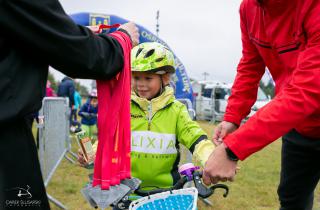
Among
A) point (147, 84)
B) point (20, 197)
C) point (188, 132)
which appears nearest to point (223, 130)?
point (188, 132)

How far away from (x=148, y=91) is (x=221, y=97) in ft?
62.7

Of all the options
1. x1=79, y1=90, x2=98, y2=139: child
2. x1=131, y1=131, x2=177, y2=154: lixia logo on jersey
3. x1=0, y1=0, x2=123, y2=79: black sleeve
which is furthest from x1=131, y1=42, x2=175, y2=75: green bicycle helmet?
x1=79, y1=90, x2=98, y2=139: child

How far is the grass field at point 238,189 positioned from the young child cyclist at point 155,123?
2.50 metres

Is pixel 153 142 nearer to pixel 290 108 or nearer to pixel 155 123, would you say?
pixel 155 123

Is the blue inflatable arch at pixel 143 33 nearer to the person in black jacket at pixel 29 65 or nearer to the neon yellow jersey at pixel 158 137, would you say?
the neon yellow jersey at pixel 158 137

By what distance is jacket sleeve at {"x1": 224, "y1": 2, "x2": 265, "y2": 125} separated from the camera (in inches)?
110

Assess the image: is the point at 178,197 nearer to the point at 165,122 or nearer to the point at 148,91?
the point at 165,122

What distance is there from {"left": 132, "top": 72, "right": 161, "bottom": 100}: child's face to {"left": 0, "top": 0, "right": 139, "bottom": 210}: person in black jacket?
4.78 ft

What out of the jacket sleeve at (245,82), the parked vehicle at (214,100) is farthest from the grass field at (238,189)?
the parked vehicle at (214,100)

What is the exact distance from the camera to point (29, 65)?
1380mm

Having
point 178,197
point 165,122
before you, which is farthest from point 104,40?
point 165,122

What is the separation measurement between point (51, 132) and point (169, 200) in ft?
14.5

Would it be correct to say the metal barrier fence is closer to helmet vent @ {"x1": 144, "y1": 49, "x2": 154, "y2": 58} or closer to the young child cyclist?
the young child cyclist

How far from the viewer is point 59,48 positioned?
1.34m
